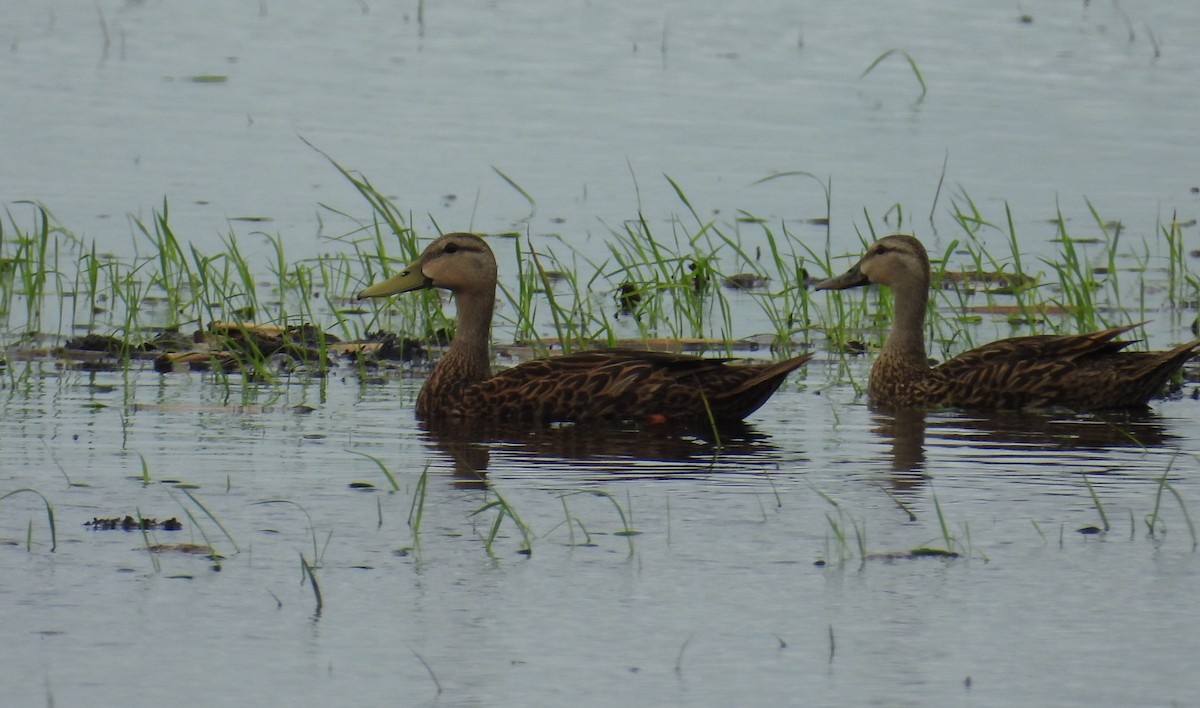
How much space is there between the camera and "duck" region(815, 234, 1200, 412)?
10.5 m

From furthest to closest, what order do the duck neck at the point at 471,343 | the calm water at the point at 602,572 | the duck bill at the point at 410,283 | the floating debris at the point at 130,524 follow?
the duck bill at the point at 410,283
the duck neck at the point at 471,343
the floating debris at the point at 130,524
the calm water at the point at 602,572

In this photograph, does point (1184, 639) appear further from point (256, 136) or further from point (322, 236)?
point (256, 136)

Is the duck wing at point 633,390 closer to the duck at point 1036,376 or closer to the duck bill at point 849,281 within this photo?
the duck at point 1036,376

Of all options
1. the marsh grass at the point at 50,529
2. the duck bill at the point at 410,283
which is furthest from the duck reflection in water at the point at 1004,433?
the marsh grass at the point at 50,529

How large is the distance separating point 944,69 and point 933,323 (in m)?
9.50

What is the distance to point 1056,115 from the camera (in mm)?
18812

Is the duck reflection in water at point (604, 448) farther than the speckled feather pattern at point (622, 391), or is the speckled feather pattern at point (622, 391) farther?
the speckled feather pattern at point (622, 391)

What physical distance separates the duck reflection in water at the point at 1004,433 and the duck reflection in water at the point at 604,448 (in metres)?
0.59

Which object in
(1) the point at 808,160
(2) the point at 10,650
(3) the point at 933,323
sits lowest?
(2) the point at 10,650

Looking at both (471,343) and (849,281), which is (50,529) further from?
(849,281)

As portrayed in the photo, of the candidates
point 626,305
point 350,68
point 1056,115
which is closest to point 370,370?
A: point 626,305

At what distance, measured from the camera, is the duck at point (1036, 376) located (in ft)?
34.4

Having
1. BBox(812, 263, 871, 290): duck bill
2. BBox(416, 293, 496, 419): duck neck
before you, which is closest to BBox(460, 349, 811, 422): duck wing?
BBox(416, 293, 496, 419): duck neck

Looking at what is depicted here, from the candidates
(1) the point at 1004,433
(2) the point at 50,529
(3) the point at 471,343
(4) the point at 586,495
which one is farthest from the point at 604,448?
(2) the point at 50,529
